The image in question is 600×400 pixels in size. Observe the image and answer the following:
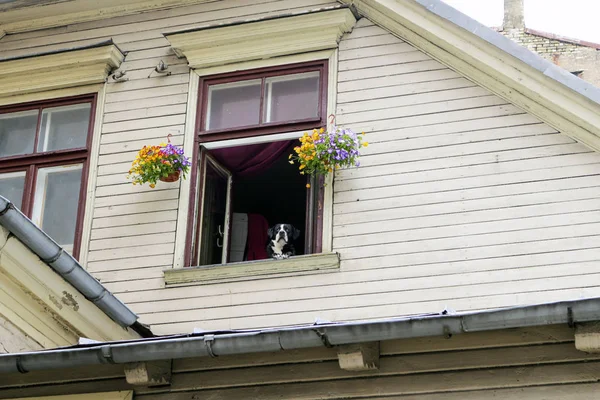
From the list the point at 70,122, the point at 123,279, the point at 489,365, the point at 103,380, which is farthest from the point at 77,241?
the point at 489,365

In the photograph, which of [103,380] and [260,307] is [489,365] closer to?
[260,307]

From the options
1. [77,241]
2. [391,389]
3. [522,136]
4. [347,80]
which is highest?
[347,80]

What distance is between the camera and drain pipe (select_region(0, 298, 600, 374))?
6898 mm

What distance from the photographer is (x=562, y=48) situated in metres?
23.5

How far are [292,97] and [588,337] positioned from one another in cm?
406

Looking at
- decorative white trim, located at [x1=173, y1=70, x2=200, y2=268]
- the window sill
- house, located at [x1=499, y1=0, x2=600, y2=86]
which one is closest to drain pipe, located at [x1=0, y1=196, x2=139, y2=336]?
the window sill

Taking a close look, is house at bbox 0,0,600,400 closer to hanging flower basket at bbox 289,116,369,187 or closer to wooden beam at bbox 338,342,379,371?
wooden beam at bbox 338,342,379,371

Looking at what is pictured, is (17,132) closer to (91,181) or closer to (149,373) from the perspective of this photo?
(91,181)

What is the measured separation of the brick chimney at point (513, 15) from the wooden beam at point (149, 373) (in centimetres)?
1787

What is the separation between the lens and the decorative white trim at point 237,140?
9359mm

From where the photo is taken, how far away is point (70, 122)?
1072cm

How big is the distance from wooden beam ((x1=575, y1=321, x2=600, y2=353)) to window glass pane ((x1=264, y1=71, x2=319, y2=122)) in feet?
12.0

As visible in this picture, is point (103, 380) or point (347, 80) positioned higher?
point (347, 80)

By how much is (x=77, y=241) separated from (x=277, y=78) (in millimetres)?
2439
